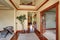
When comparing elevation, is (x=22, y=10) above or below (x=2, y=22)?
above

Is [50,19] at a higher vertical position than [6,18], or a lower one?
lower

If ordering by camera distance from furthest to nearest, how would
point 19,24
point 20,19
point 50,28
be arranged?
point 50,28
point 19,24
point 20,19

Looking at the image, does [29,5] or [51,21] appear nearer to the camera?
[29,5]

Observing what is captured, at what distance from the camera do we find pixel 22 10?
8625 millimetres

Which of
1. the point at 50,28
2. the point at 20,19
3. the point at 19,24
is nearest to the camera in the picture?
the point at 20,19

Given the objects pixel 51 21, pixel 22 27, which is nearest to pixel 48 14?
pixel 51 21

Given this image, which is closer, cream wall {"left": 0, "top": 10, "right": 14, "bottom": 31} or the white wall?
cream wall {"left": 0, "top": 10, "right": 14, "bottom": 31}

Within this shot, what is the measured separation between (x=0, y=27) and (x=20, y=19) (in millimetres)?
2160

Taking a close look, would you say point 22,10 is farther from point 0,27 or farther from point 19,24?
point 0,27

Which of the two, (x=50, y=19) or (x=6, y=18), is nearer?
(x=6, y=18)

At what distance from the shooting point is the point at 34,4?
9.03 meters

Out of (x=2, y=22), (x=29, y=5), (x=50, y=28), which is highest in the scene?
(x=29, y=5)

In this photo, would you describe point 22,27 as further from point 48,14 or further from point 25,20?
point 48,14

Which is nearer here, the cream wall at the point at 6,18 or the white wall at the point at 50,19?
the cream wall at the point at 6,18
